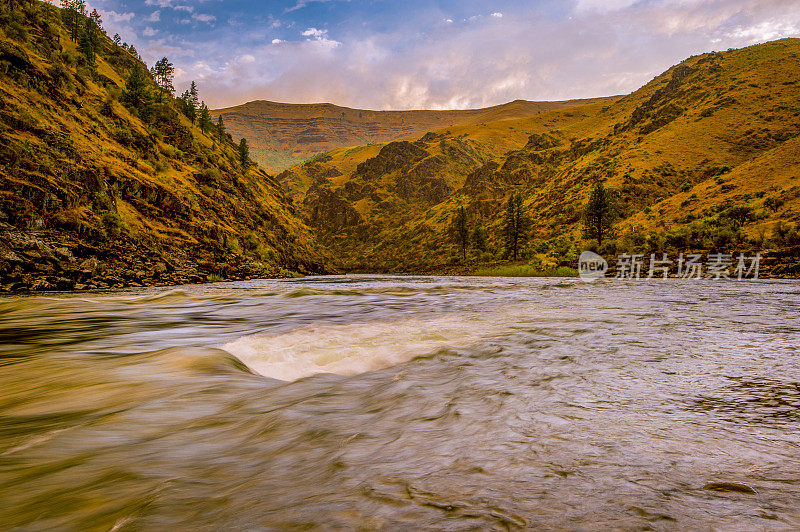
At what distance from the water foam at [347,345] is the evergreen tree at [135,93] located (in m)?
51.9

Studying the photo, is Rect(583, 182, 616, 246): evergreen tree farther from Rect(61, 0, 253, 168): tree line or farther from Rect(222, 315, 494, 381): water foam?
Rect(61, 0, 253, 168): tree line

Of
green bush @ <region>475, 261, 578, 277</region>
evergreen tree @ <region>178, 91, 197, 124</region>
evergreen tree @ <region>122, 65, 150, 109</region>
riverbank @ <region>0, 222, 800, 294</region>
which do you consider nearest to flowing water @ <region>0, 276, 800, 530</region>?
riverbank @ <region>0, 222, 800, 294</region>

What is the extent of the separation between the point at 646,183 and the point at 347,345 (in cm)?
6404

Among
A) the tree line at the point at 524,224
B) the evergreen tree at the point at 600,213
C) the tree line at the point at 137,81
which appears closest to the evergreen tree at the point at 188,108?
the tree line at the point at 137,81

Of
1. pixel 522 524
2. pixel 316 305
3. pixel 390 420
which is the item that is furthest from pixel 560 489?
pixel 316 305

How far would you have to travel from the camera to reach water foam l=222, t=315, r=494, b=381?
627cm

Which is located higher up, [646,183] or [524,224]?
[646,183]

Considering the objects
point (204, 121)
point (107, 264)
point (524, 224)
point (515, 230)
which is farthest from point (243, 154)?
point (524, 224)

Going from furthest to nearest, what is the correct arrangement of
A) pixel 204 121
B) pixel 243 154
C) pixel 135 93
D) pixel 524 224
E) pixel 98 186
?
pixel 243 154 < pixel 204 121 < pixel 524 224 < pixel 135 93 < pixel 98 186

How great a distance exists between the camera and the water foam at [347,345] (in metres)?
6.27

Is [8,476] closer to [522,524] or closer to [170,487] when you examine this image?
[170,487]

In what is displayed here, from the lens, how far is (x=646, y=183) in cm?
5556

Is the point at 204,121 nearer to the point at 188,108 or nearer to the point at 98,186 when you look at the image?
the point at 188,108

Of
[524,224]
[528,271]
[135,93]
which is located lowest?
[528,271]
